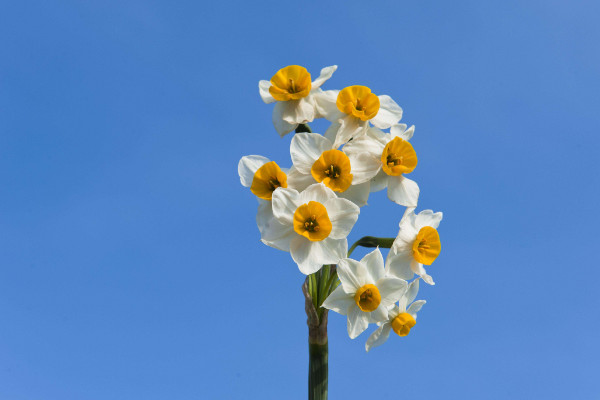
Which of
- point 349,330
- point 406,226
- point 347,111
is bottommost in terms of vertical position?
point 349,330

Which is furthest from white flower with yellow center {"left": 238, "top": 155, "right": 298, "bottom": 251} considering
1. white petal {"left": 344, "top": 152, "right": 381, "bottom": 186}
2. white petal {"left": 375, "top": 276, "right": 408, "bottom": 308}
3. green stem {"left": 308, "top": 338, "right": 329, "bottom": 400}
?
green stem {"left": 308, "top": 338, "right": 329, "bottom": 400}

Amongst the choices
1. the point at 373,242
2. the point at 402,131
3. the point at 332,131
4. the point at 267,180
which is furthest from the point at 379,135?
the point at 267,180

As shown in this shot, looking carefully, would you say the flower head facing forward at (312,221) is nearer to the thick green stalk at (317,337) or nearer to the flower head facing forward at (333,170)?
Answer: the flower head facing forward at (333,170)

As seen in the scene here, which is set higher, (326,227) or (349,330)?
(326,227)

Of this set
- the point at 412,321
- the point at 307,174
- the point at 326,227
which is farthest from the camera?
the point at 412,321

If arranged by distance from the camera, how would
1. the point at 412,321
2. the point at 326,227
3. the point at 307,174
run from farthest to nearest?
the point at 412,321 < the point at 307,174 < the point at 326,227

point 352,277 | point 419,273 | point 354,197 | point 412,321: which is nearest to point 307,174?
point 354,197

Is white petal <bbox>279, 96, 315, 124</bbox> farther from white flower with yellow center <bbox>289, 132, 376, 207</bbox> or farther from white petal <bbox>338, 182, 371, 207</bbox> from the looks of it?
white petal <bbox>338, 182, 371, 207</bbox>

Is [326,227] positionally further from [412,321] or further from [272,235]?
[412,321]
